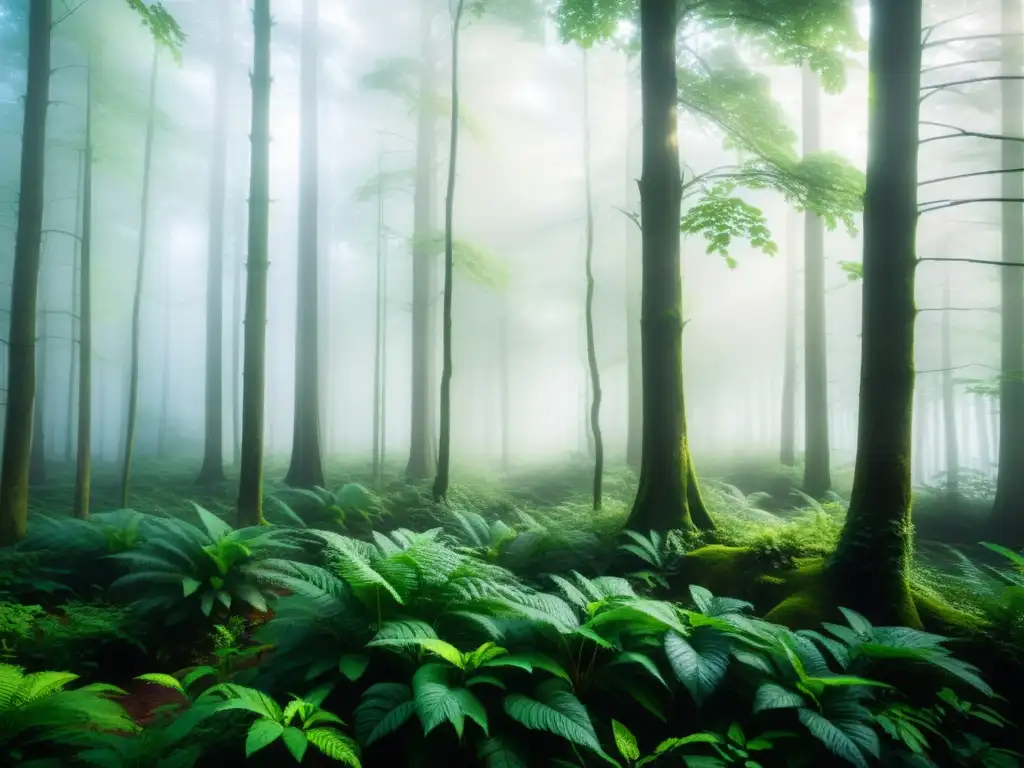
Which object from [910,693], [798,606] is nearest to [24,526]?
[798,606]

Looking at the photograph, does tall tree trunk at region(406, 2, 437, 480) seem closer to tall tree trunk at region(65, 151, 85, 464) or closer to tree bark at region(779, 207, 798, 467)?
tall tree trunk at region(65, 151, 85, 464)

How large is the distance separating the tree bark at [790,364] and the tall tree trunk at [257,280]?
16.8 metres

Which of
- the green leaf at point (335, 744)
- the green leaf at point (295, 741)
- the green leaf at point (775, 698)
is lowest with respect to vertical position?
the green leaf at point (335, 744)

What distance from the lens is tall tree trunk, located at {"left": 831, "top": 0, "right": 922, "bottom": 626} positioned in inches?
Answer: 185

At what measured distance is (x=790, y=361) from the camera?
64.7 ft

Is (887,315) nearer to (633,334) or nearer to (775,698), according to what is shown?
(775,698)

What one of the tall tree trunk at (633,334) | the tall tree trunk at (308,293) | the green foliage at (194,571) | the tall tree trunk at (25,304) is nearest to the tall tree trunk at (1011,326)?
the tall tree trunk at (633,334)

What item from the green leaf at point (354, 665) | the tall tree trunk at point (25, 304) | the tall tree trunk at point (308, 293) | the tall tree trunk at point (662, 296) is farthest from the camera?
the tall tree trunk at point (308, 293)

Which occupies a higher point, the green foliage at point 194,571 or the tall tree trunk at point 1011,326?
the tall tree trunk at point 1011,326

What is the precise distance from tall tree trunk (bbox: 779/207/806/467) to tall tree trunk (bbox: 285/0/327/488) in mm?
15440

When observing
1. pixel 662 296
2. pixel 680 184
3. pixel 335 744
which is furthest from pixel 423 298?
pixel 335 744

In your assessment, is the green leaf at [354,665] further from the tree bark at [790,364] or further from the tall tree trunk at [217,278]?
the tree bark at [790,364]

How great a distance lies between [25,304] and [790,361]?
21372mm

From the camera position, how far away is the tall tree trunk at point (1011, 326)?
1149 cm
